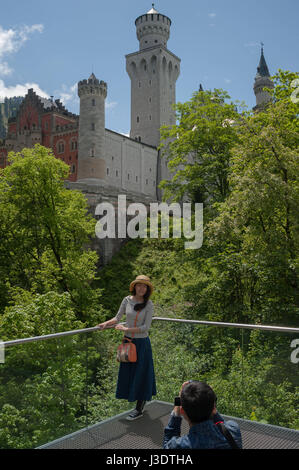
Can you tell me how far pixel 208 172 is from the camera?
21.1 meters

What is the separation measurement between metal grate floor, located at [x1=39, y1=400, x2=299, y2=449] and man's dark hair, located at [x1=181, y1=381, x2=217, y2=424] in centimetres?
206

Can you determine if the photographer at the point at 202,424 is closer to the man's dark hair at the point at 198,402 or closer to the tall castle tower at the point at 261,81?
the man's dark hair at the point at 198,402

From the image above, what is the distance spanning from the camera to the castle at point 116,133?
47.5m

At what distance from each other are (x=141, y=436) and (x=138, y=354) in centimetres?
96

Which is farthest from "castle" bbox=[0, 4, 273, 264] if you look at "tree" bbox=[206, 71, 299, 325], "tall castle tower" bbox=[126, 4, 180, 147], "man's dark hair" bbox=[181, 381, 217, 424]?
"man's dark hair" bbox=[181, 381, 217, 424]

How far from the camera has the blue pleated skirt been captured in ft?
17.4

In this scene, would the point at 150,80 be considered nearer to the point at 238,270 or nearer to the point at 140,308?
the point at 238,270

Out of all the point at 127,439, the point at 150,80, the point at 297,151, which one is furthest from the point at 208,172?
the point at 150,80

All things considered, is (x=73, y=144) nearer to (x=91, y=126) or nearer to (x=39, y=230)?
(x=91, y=126)

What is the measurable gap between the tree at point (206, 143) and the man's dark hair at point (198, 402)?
17.6m

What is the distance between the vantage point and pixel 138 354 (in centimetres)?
532

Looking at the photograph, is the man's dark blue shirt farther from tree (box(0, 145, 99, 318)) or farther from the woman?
tree (box(0, 145, 99, 318))

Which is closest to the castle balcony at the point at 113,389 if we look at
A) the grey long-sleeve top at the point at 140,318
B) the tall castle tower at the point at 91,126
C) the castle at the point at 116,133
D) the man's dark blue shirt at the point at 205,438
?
the grey long-sleeve top at the point at 140,318

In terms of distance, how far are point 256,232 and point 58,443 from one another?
10418 mm
